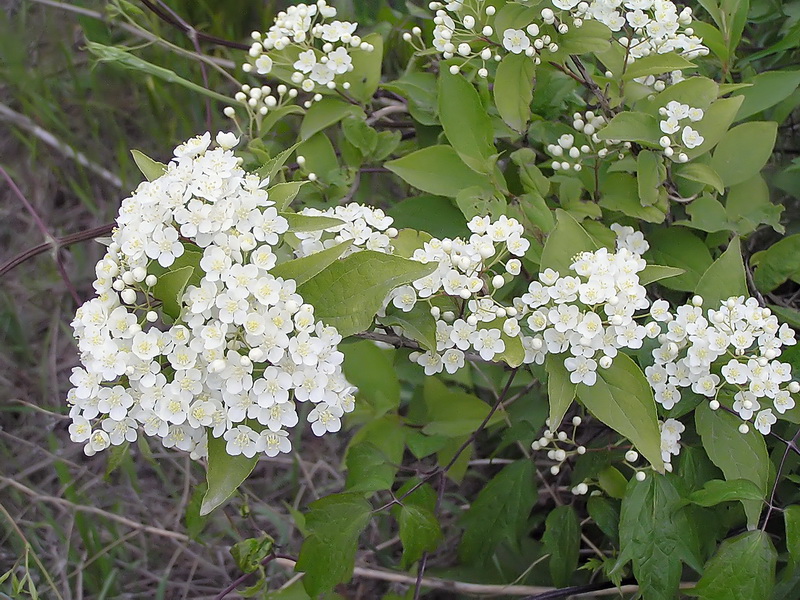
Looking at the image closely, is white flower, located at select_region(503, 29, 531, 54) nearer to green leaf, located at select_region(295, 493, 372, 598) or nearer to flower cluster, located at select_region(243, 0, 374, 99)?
flower cluster, located at select_region(243, 0, 374, 99)

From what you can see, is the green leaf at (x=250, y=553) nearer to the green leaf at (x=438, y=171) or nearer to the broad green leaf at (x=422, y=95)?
the green leaf at (x=438, y=171)

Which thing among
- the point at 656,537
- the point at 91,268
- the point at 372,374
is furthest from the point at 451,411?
the point at 91,268

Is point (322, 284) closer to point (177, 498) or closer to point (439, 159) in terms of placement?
point (439, 159)

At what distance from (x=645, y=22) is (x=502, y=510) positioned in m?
1.35

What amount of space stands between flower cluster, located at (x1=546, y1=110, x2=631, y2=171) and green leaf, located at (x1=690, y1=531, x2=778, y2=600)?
3.14ft

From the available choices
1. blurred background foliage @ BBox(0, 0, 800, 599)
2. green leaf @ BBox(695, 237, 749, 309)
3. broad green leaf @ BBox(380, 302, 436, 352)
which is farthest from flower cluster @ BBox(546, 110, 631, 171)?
broad green leaf @ BBox(380, 302, 436, 352)

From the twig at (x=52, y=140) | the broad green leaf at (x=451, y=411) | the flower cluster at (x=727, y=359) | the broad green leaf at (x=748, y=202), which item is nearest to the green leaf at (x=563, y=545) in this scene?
the broad green leaf at (x=451, y=411)

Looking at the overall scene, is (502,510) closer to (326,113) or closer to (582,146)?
(582,146)

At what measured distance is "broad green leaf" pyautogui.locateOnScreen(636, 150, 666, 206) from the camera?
1685mm

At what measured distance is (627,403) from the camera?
1387mm

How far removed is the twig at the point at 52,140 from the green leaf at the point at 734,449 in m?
2.84

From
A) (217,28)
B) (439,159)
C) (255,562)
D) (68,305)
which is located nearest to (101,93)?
(217,28)

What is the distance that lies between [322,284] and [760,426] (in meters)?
0.98

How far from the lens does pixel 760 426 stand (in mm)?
1514
